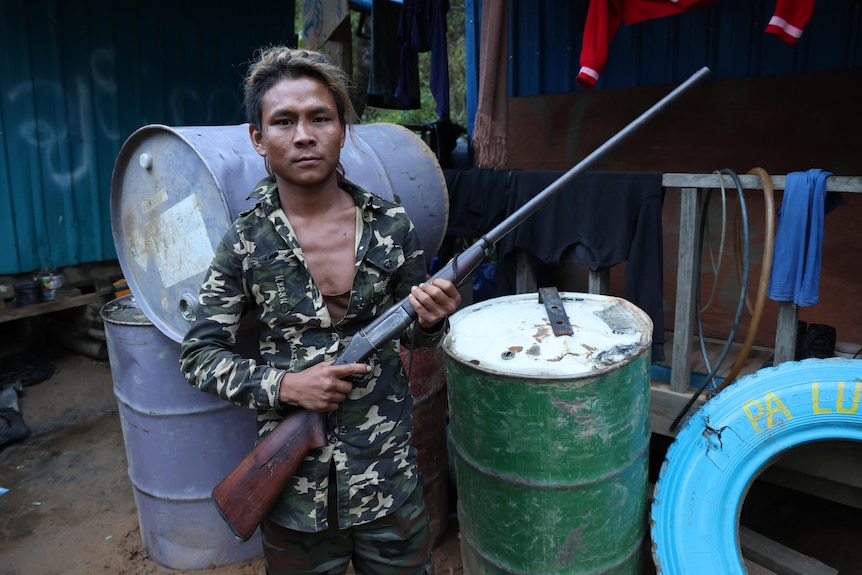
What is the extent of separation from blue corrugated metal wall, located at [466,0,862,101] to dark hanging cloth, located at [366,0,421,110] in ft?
2.72

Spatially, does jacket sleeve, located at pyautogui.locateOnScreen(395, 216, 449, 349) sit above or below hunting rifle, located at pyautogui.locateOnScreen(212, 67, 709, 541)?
above

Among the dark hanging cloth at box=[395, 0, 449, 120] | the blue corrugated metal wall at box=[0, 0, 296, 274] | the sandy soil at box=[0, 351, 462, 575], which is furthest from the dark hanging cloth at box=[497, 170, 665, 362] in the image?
the blue corrugated metal wall at box=[0, 0, 296, 274]

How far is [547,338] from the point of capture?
2297 mm

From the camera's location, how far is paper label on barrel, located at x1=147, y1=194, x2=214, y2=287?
7.76 feet

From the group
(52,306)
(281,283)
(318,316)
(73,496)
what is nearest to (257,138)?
(281,283)

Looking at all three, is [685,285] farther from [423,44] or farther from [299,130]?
[423,44]

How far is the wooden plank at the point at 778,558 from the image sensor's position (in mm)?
2504

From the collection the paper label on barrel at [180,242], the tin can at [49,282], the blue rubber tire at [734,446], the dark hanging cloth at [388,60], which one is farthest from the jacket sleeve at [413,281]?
the tin can at [49,282]

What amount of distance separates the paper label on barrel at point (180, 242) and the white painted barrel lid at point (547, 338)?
1002 millimetres

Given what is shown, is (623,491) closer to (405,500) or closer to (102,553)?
(405,500)

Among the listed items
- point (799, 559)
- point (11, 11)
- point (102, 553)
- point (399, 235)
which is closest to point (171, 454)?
point (102, 553)

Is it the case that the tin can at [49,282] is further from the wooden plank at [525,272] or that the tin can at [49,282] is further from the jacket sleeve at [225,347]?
the jacket sleeve at [225,347]

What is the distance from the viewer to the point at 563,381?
2133mm

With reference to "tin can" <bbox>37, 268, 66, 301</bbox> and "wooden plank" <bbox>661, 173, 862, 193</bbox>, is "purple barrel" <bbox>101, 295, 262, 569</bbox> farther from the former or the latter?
"tin can" <bbox>37, 268, 66, 301</bbox>
